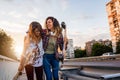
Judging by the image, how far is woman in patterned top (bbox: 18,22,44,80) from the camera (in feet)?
16.2

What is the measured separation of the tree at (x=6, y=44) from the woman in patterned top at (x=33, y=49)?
53.3 metres

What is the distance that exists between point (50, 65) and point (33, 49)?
606 millimetres

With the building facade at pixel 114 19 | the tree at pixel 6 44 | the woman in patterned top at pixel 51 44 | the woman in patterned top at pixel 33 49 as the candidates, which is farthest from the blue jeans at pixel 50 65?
the building facade at pixel 114 19

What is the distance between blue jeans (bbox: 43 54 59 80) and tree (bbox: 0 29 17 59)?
174 ft

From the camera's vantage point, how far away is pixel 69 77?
4688mm

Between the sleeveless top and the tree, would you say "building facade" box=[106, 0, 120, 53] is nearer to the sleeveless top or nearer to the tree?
the tree

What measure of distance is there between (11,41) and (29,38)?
62.7 meters

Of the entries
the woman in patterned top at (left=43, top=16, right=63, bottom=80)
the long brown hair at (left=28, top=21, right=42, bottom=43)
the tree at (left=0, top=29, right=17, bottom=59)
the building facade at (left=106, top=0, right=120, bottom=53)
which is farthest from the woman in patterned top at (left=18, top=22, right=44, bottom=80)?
the building facade at (left=106, top=0, right=120, bottom=53)

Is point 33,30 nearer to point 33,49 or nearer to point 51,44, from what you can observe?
point 33,49

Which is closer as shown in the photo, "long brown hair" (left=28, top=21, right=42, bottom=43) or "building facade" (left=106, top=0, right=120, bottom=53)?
"long brown hair" (left=28, top=21, right=42, bottom=43)

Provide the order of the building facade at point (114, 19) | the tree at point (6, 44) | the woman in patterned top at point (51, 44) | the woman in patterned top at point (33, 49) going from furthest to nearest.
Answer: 1. the building facade at point (114, 19)
2. the tree at point (6, 44)
3. the woman in patterned top at point (51, 44)
4. the woman in patterned top at point (33, 49)

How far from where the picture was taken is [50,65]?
212 inches

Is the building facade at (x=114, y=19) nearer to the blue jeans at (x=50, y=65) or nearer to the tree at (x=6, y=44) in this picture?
the tree at (x=6, y=44)

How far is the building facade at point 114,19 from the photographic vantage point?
122 meters
